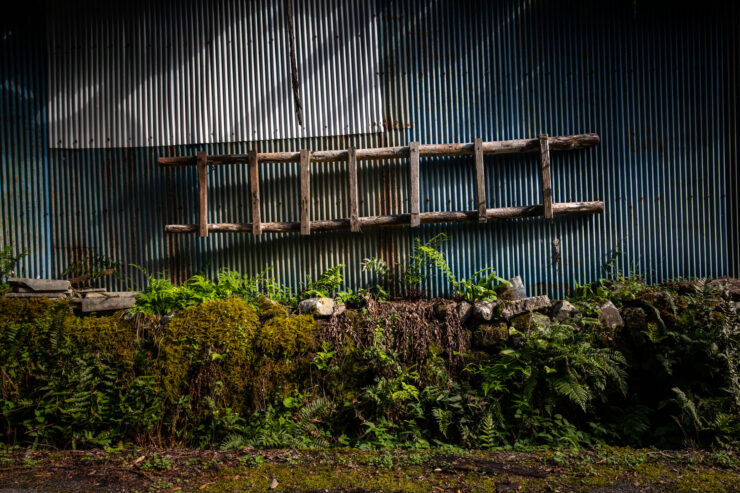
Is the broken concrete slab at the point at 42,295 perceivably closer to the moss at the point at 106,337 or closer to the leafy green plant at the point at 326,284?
the moss at the point at 106,337

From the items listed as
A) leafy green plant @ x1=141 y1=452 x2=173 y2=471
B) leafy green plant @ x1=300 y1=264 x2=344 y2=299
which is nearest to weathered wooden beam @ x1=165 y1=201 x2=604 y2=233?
leafy green plant @ x1=300 y1=264 x2=344 y2=299

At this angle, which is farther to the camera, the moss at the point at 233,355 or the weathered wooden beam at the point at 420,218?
the weathered wooden beam at the point at 420,218

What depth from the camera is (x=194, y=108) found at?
8.57m

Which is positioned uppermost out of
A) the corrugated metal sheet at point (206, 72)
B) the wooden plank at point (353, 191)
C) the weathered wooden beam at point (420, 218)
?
the corrugated metal sheet at point (206, 72)

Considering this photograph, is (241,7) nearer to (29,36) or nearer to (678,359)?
(29,36)

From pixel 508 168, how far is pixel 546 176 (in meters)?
0.76

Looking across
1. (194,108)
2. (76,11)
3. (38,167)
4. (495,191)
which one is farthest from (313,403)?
(76,11)

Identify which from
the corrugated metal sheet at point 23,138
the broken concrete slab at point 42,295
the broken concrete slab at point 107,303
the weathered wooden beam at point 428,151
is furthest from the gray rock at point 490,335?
the corrugated metal sheet at point 23,138

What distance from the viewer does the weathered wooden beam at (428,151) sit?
Result: 775cm

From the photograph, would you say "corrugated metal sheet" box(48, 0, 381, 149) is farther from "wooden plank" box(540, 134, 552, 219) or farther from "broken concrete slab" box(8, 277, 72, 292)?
"wooden plank" box(540, 134, 552, 219)

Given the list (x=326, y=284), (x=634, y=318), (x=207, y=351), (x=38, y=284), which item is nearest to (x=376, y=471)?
(x=207, y=351)

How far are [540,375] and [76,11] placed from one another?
1134cm

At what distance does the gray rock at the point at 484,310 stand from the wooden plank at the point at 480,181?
183 centimetres

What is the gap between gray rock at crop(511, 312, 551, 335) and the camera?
585cm
